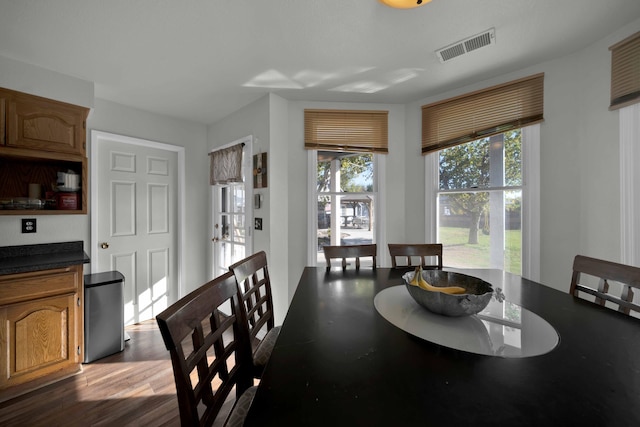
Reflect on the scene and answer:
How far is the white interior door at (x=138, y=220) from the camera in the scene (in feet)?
8.86

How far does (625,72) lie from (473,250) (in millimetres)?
1600

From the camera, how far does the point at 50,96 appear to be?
6.88 feet

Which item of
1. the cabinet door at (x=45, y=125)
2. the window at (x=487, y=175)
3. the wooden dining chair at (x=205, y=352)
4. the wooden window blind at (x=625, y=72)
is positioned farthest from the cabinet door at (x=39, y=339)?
the wooden window blind at (x=625, y=72)

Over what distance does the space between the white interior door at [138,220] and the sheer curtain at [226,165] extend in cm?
47

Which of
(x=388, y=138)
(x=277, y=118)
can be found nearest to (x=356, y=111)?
(x=388, y=138)

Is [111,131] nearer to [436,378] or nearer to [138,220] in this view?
[138,220]

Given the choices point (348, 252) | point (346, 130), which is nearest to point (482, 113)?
point (346, 130)

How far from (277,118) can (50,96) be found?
1.86 meters

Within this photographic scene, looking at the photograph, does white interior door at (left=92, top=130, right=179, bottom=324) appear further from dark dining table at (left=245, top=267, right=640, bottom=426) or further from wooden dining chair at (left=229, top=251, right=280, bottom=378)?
dark dining table at (left=245, top=267, right=640, bottom=426)

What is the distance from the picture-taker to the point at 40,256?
6.93ft

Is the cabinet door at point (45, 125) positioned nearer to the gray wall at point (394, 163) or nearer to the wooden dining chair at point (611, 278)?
the gray wall at point (394, 163)

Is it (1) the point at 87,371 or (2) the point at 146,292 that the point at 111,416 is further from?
(2) the point at 146,292

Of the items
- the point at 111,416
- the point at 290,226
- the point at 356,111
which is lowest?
the point at 111,416

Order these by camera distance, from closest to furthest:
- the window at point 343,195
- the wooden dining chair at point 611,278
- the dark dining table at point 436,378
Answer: the dark dining table at point 436,378 < the wooden dining chair at point 611,278 < the window at point 343,195
